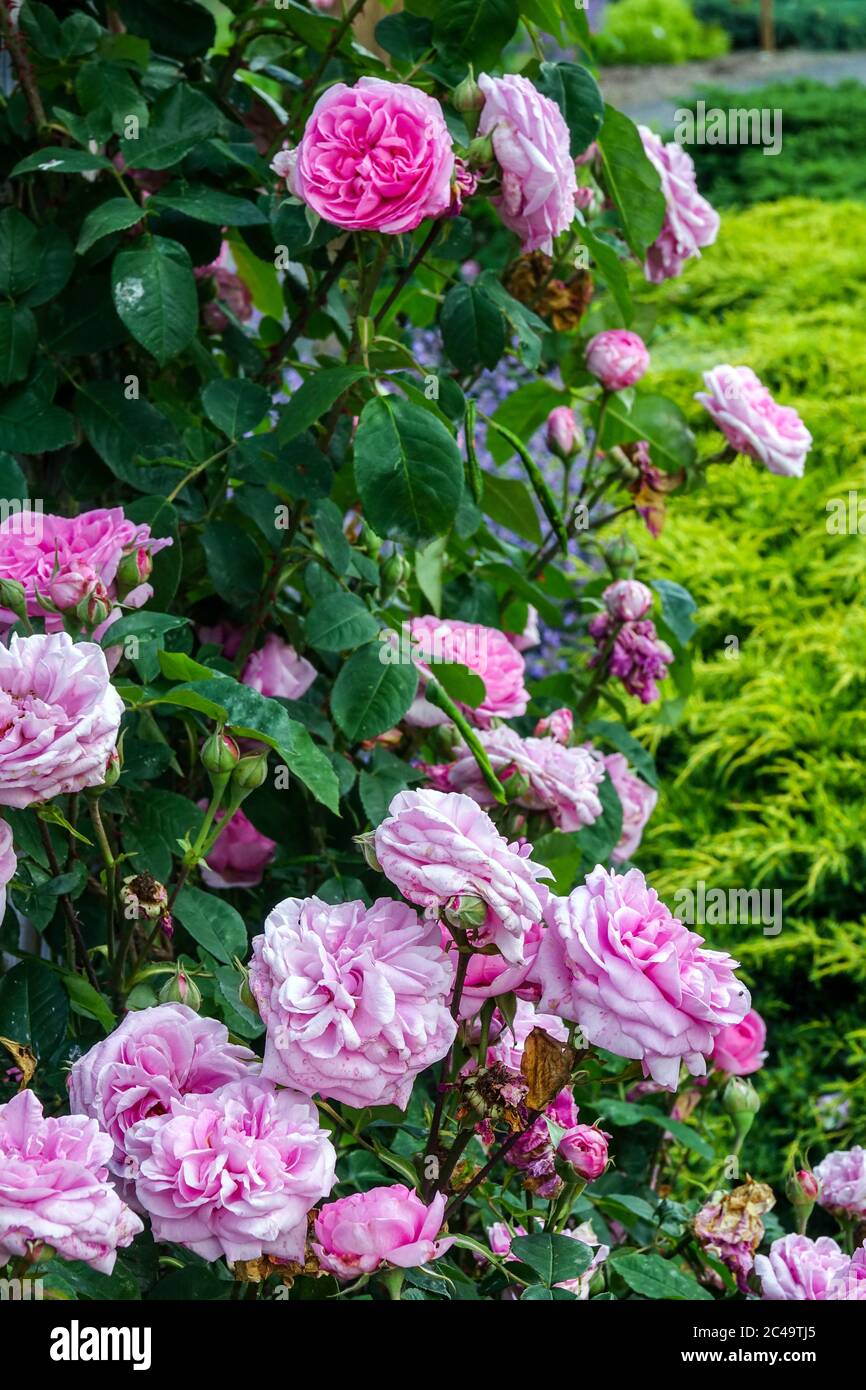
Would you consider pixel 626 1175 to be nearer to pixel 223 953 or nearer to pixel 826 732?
pixel 223 953

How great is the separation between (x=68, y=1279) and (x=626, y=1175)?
0.76 meters

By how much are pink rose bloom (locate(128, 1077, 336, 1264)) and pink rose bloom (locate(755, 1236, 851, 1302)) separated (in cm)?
33

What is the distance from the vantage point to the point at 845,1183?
107cm

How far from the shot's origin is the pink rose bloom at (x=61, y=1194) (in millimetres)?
653

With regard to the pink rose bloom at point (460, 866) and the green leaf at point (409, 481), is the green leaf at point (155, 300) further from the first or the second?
the pink rose bloom at point (460, 866)

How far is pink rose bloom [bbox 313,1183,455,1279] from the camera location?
726 mm

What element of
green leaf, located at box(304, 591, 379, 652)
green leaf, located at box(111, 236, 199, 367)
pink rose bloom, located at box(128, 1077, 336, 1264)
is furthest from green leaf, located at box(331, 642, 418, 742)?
pink rose bloom, located at box(128, 1077, 336, 1264)

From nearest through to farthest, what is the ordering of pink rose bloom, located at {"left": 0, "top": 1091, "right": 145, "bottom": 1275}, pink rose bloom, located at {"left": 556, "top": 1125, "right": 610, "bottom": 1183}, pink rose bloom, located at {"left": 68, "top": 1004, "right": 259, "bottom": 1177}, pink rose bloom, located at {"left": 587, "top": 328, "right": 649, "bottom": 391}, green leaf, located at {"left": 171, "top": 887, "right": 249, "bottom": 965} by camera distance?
pink rose bloom, located at {"left": 0, "top": 1091, "right": 145, "bottom": 1275}, pink rose bloom, located at {"left": 68, "top": 1004, "right": 259, "bottom": 1177}, pink rose bloom, located at {"left": 556, "top": 1125, "right": 610, "bottom": 1183}, green leaf, located at {"left": 171, "top": 887, "right": 249, "bottom": 965}, pink rose bloom, located at {"left": 587, "top": 328, "right": 649, "bottom": 391}

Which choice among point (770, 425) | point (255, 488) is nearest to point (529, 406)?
point (770, 425)

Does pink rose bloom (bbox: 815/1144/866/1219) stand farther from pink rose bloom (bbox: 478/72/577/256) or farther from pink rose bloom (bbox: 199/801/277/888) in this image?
pink rose bloom (bbox: 478/72/577/256)

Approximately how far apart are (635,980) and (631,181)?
82 cm

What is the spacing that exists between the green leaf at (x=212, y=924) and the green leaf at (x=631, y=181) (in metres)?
0.69

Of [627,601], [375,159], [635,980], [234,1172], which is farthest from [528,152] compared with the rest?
[234,1172]

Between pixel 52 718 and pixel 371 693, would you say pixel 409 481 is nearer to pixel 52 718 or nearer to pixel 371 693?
pixel 371 693
